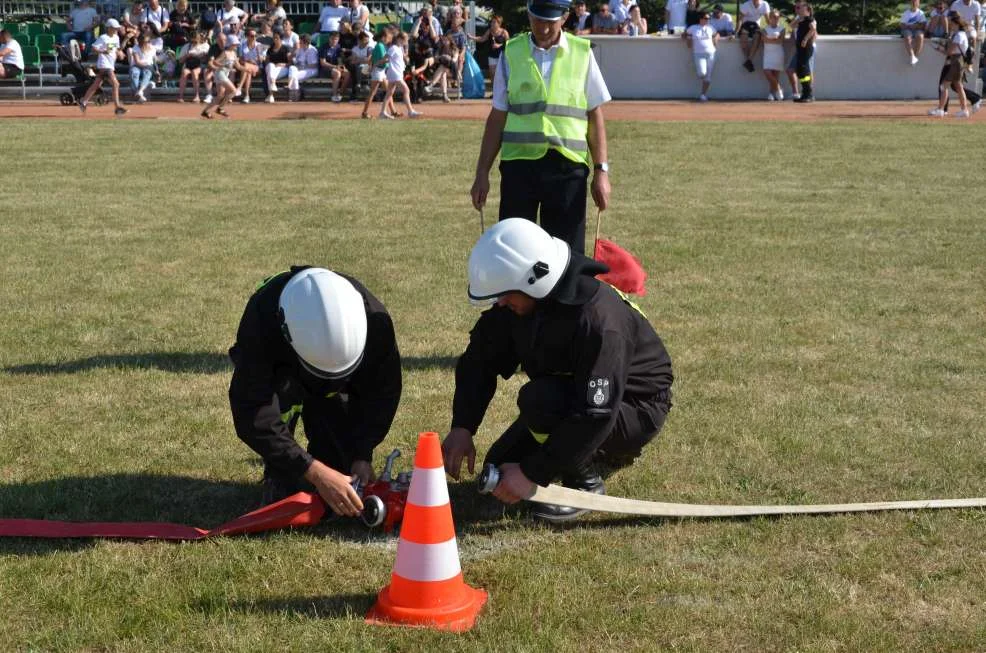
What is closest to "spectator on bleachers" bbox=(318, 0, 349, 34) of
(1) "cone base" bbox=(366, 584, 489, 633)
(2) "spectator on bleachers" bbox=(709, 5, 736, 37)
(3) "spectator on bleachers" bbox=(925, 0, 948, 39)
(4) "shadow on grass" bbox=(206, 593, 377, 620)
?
(2) "spectator on bleachers" bbox=(709, 5, 736, 37)

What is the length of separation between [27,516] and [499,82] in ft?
11.7

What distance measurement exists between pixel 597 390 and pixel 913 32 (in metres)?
24.9

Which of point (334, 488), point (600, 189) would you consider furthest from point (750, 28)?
point (334, 488)

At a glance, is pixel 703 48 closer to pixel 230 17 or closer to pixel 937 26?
pixel 937 26

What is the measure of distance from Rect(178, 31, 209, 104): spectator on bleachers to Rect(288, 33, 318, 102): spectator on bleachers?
190 cm

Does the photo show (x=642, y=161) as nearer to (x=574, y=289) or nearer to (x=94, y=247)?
(x=94, y=247)

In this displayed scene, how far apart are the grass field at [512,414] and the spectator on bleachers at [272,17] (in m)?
→ 13.8

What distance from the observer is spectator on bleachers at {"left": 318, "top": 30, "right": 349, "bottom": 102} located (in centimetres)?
2581

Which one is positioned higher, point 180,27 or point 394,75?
point 180,27

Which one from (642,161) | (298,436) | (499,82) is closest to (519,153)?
(499,82)

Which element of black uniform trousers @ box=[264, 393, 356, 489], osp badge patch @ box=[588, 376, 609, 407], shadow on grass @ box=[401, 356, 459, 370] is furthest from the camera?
shadow on grass @ box=[401, 356, 459, 370]

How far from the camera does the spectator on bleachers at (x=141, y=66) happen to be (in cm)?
2569

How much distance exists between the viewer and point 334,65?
26.2m

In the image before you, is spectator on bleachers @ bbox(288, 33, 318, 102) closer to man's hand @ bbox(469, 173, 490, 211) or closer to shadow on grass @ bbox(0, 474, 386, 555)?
man's hand @ bbox(469, 173, 490, 211)
